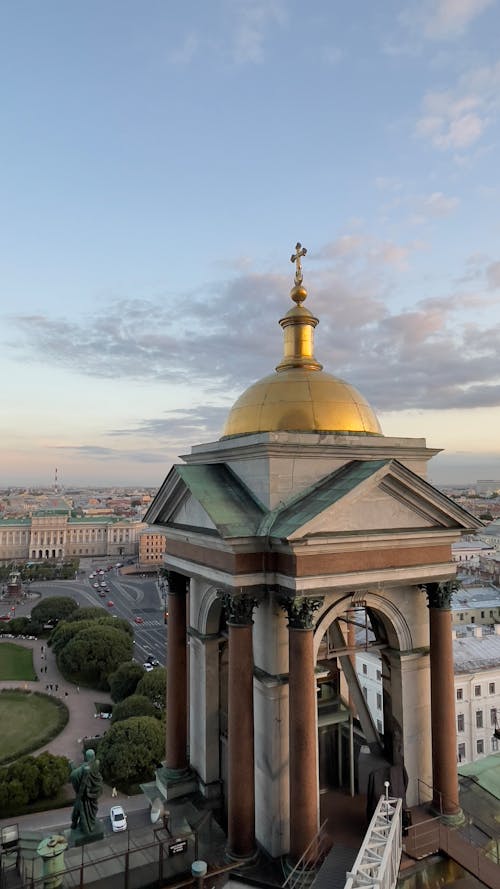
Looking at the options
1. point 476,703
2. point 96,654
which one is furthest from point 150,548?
point 476,703

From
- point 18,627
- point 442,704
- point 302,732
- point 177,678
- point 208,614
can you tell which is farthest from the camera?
point 18,627

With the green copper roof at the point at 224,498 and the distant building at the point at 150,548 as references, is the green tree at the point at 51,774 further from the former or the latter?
the distant building at the point at 150,548

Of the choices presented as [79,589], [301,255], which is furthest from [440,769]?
[79,589]

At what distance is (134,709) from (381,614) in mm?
48561

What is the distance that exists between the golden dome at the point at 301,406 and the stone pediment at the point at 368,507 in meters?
1.77

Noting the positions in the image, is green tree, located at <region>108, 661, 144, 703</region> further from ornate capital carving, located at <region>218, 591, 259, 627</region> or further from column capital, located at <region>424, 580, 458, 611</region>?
ornate capital carving, located at <region>218, 591, 259, 627</region>

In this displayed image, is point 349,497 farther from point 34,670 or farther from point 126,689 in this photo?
point 34,670

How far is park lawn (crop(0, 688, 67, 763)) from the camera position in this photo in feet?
195

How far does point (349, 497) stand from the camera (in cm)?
1541

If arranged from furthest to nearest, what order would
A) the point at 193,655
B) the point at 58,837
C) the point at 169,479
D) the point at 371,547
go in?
1. the point at 193,655
2. the point at 169,479
3. the point at 371,547
4. the point at 58,837

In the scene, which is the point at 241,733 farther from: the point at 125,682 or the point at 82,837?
the point at 125,682

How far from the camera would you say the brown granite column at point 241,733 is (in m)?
15.2

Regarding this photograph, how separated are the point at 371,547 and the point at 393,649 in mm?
4273

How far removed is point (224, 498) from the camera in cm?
1667
